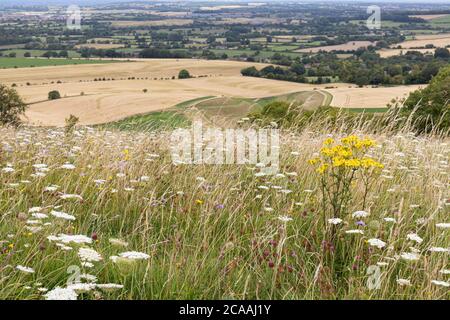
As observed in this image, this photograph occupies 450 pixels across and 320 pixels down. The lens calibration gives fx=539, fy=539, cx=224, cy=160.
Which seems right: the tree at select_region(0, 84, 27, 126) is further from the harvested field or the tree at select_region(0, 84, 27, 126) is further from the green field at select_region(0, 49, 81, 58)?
the green field at select_region(0, 49, 81, 58)

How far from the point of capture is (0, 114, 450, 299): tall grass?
11.8 ft

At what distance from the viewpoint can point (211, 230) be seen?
4617 mm

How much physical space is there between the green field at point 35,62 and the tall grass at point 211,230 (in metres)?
89.8

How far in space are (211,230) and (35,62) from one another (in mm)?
97014

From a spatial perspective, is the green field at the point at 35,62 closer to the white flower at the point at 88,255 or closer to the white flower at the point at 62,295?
the white flower at the point at 88,255

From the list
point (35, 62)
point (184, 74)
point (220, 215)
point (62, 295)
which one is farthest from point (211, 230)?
point (35, 62)

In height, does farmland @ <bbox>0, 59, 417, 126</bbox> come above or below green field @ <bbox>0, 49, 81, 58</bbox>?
below

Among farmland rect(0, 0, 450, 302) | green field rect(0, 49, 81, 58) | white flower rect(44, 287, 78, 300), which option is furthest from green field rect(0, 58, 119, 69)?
white flower rect(44, 287, 78, 300)

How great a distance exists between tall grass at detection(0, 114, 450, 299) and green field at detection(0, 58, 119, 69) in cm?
8979

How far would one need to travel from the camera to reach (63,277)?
11.9 ft

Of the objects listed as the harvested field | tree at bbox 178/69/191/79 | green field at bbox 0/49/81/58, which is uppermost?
green field at bbox 0/49/81/58

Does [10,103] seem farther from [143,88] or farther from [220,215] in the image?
[220,215]
